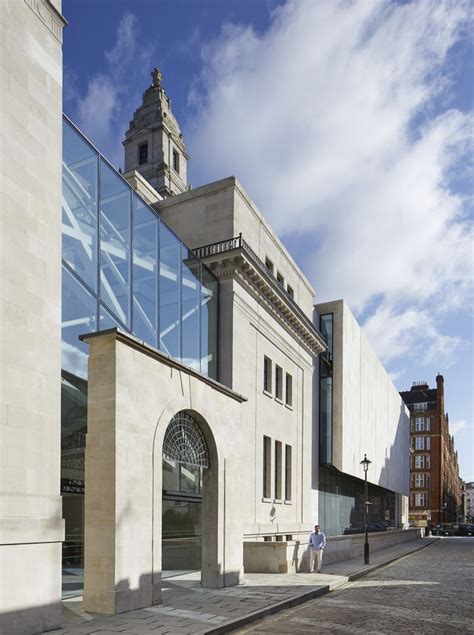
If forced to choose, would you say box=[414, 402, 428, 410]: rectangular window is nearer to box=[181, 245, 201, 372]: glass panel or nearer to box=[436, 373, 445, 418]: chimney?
box=[436, 373, 445, 418]: chimney

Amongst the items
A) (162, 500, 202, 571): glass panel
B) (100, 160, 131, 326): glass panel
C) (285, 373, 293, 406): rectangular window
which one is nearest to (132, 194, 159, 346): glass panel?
(100, 160, 131, 326): glass panel

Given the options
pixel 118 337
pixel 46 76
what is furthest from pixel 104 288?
pixel 46 76

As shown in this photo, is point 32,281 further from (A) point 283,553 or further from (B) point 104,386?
(A) point 283,553

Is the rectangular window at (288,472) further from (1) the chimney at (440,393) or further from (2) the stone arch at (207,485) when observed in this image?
(1) the chimney at (440,393)

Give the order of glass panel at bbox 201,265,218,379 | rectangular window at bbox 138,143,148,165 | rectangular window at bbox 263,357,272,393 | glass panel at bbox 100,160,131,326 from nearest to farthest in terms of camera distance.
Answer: glass panel at bbox 100,160,131,326 < glass panel at bbox 201,265,218,379 < rectangular window at bbox 263,357,272,393 < rectangular window at bbox 138,143,148,165

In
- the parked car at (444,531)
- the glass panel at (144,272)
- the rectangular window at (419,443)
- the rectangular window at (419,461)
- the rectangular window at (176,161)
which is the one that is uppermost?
the rectangular window at (176,161)

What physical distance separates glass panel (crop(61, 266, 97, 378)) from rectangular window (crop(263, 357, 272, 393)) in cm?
1461

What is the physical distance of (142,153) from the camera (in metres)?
64.1

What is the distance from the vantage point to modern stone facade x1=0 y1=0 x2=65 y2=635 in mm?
10922

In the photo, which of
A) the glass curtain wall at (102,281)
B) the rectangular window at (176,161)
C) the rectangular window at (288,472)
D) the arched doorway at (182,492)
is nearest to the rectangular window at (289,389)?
the rectangular window at (288,472)

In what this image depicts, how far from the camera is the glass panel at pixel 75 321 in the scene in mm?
14727

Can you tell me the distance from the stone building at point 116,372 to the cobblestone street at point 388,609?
2932 mm

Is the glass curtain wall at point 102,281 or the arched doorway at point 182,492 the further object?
the arched doorway at point 182,492

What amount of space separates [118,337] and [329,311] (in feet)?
94.5
